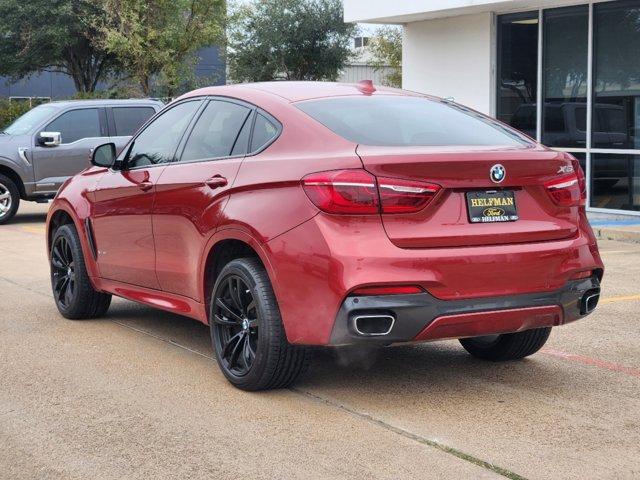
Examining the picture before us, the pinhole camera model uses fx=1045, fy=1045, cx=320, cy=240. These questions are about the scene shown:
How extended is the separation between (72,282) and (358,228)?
11.8 feet

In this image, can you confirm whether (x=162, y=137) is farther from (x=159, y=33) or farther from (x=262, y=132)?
(x=159, y=33)

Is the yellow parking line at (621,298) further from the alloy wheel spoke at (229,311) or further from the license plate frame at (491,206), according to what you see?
the alloy wheel spoke at (229,311)

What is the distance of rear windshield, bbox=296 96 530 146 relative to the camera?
18.2ft

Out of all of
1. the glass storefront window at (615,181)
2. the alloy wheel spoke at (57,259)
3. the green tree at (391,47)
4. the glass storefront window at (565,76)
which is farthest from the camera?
the green tree at (391,47)

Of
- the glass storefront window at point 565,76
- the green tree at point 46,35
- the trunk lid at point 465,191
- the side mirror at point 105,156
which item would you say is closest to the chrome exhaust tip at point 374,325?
the trunk lid at point 465,191

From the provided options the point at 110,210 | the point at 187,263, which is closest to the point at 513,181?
the point at 187,263

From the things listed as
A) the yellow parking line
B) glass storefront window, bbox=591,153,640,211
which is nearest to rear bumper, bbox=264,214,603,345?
the yellow parking line

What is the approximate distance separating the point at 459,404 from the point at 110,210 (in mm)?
3045

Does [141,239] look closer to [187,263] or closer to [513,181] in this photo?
[187,263]

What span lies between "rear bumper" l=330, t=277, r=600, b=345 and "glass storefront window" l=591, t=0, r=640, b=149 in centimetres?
1037

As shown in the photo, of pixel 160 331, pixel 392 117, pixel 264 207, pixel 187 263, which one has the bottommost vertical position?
pixel 160 331

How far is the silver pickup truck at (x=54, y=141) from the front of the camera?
Result: 1684 cm

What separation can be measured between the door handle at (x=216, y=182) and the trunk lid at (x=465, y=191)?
3.28ft

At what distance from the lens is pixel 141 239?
6.84 m
